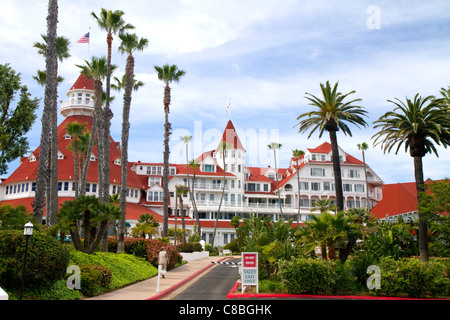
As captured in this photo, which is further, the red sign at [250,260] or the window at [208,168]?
the window at [208,168]

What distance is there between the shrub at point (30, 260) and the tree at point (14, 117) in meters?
24.3

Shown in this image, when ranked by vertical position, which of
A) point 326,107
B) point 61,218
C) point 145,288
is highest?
point 326,107

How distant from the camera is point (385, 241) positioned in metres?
26.0

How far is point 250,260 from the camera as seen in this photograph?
1778 centimetres

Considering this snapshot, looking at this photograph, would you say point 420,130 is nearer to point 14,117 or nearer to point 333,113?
point 333,113

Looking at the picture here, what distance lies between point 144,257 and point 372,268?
55.4 feet

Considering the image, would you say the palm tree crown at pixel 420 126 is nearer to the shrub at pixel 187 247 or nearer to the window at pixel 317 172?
the shrub at pixel 187 247

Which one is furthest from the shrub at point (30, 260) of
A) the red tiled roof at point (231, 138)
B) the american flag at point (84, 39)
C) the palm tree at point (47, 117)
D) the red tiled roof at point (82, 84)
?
the red tiled roof at point (231, 138)

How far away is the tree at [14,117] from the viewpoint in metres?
35.4

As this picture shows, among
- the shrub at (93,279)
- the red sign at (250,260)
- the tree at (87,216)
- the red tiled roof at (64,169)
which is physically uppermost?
the red tiled roof at (64,169)

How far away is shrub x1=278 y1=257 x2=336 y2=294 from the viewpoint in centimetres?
1695

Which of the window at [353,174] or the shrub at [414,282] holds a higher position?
the window at [353,174]
